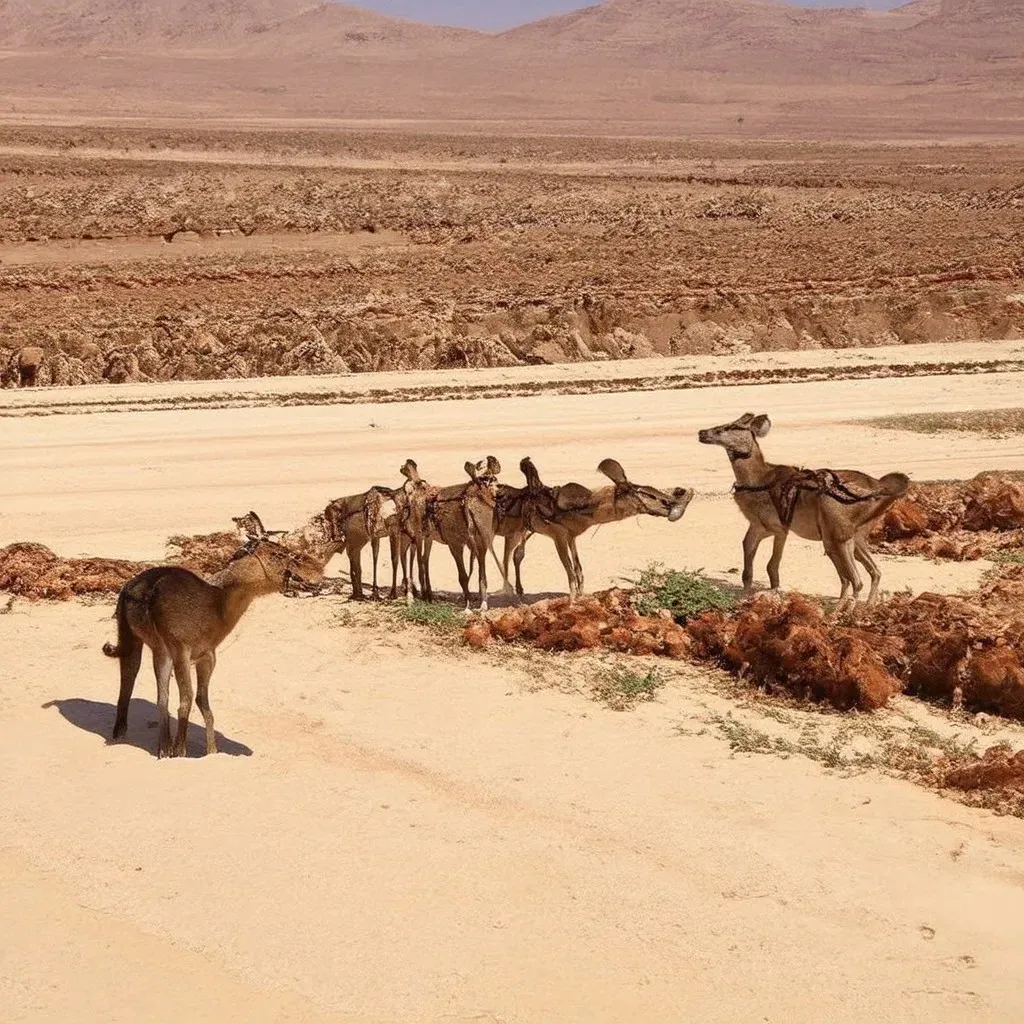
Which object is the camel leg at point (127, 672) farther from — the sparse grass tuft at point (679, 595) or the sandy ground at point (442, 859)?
the sparse grass tuft at point (679, 595)

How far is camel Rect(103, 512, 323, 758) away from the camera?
1047 centimetres

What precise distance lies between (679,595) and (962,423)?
44.6 ft

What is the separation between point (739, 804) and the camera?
33.2ft

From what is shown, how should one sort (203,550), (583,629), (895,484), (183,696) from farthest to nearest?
1. (203,550)
2. (895,484)
3. (583,629)
4. (183,696)

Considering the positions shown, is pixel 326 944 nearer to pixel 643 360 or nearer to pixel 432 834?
pixel 432 834

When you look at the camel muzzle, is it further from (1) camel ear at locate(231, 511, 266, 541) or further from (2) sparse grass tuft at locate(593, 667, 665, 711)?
(1) camel ear at locate(231, 511, 266, 541)

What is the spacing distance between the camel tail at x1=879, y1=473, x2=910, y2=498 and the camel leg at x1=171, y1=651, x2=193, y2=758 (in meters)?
6.53

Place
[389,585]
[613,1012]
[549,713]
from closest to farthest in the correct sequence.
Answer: [613,1012]
[549,713]
[389,585]

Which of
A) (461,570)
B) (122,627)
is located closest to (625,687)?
(461,570)

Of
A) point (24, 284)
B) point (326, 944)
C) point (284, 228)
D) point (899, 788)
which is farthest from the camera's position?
point (284, 228)

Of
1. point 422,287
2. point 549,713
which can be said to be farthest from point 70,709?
point 422,287

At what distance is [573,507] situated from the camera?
1448 cm

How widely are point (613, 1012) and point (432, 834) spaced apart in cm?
221

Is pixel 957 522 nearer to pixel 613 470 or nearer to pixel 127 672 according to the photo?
pixel 613 470
